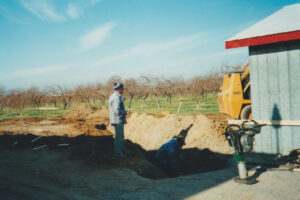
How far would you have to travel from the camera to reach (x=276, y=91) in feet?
18.2

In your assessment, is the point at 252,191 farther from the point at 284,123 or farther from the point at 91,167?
the point at 91,167

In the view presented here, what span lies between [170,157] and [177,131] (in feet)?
12.6

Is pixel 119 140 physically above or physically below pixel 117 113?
below

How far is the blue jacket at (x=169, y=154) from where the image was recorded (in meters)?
6.11

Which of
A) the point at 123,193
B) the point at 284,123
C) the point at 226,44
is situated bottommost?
the point at 123,193

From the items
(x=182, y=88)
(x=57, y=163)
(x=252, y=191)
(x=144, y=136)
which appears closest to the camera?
(x=252, y=191)

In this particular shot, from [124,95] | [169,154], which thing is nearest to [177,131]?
[169,154]

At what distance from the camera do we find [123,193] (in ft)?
14.4

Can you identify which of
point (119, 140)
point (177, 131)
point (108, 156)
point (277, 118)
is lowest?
point (108, 156)

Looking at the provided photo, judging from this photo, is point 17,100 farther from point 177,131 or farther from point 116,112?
point 116,112

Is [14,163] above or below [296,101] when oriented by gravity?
below

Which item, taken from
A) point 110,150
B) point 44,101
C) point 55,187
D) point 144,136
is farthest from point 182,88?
point 55,187

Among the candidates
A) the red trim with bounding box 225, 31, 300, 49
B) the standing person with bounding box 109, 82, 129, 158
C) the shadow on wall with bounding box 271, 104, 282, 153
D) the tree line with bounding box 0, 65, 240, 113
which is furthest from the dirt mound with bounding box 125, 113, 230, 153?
the tree line with bounding box 0, 65, 240, 113

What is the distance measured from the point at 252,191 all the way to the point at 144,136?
7.40 m
